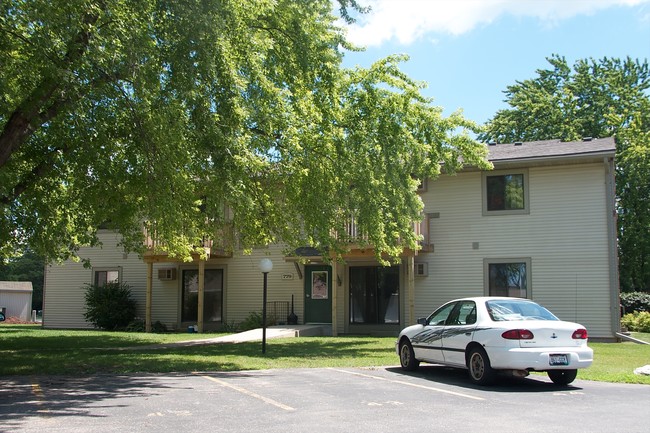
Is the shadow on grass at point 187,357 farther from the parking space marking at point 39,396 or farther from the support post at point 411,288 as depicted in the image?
the support post at point 411,288

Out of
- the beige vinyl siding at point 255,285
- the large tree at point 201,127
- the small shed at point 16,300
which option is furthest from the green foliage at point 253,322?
the small shed at point 16,300

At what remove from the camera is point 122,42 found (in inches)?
363

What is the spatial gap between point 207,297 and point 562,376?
1774 cm

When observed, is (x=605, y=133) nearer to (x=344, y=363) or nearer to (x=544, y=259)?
(x=544, y=259)

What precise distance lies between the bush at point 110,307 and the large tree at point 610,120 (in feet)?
82.0

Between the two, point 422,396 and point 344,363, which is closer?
point 422,396

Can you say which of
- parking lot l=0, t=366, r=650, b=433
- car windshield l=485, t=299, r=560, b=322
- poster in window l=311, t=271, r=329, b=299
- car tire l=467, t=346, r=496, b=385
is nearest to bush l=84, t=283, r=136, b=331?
poster in window l=311, t=271, r=329, b=299

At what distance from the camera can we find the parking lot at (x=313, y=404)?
270 inches

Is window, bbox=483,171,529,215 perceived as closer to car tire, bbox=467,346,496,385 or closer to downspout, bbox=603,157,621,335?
downspout, bbox=603,157,621,335

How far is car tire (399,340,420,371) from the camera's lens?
1190cm

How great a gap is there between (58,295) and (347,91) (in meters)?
18.8

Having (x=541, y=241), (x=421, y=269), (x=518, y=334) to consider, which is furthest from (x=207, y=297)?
(x=518, y=334)

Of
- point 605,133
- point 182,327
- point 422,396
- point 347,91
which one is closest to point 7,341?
point 182,327

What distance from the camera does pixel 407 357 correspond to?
39.4ft
